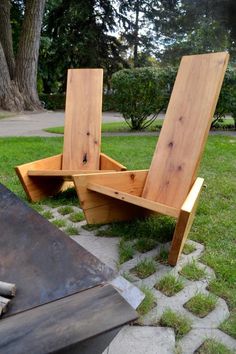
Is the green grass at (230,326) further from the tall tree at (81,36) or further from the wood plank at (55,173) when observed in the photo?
the tall tree at (81,36)

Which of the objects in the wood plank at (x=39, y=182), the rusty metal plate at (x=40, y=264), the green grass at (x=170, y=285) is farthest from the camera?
the wood plank at (x=39, y=182)

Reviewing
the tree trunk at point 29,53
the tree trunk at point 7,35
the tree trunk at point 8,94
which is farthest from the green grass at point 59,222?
the tree trunk at point 7,35

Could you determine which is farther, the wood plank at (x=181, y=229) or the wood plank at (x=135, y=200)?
the wood plank at (x=135, y=200)

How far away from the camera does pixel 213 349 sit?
54.5 inches

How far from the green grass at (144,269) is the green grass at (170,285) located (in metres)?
0.10

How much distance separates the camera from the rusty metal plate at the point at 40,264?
0.95m

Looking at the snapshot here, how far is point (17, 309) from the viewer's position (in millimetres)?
881

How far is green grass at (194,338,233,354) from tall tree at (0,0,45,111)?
12.0m

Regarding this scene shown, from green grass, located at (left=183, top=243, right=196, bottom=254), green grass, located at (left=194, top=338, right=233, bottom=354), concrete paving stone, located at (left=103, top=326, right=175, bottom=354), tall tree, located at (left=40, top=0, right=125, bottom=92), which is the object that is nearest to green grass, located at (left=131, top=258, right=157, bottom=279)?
green grass, located at (left=183, top=243, right=196, bottom=254)

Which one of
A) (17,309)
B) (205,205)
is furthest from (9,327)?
(205,205)

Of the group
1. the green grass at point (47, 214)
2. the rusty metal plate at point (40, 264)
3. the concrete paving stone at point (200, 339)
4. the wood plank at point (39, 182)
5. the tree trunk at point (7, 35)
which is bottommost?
the green grass at point (47, 214)

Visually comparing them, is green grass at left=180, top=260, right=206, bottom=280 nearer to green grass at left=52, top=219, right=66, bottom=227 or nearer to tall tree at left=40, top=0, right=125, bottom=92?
green grass at left=52, top=219, right=66, bottom=227

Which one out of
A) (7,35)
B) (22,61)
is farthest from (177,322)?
(7,35)

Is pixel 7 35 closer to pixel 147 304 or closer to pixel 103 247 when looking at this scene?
pixel 103 247
